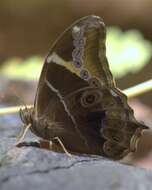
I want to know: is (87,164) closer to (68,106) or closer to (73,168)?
(73,168)

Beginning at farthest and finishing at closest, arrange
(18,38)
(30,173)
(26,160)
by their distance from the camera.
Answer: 1. (18,38)
2. (26,160)
3. (30,173)

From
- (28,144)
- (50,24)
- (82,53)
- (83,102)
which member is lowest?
(28,144)

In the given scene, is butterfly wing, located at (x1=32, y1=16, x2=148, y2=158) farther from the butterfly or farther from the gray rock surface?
the gray rock surface

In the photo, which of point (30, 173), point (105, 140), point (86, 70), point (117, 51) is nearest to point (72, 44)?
point (86, 70)

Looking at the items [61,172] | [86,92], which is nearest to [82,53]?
[86,92]

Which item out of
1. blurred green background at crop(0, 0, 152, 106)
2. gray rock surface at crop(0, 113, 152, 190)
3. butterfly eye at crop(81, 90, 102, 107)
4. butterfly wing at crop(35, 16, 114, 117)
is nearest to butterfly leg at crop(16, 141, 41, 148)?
gray rock surface at crop(0, 113, 152, 190)

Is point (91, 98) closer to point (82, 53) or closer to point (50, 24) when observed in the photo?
point (82, 53)
